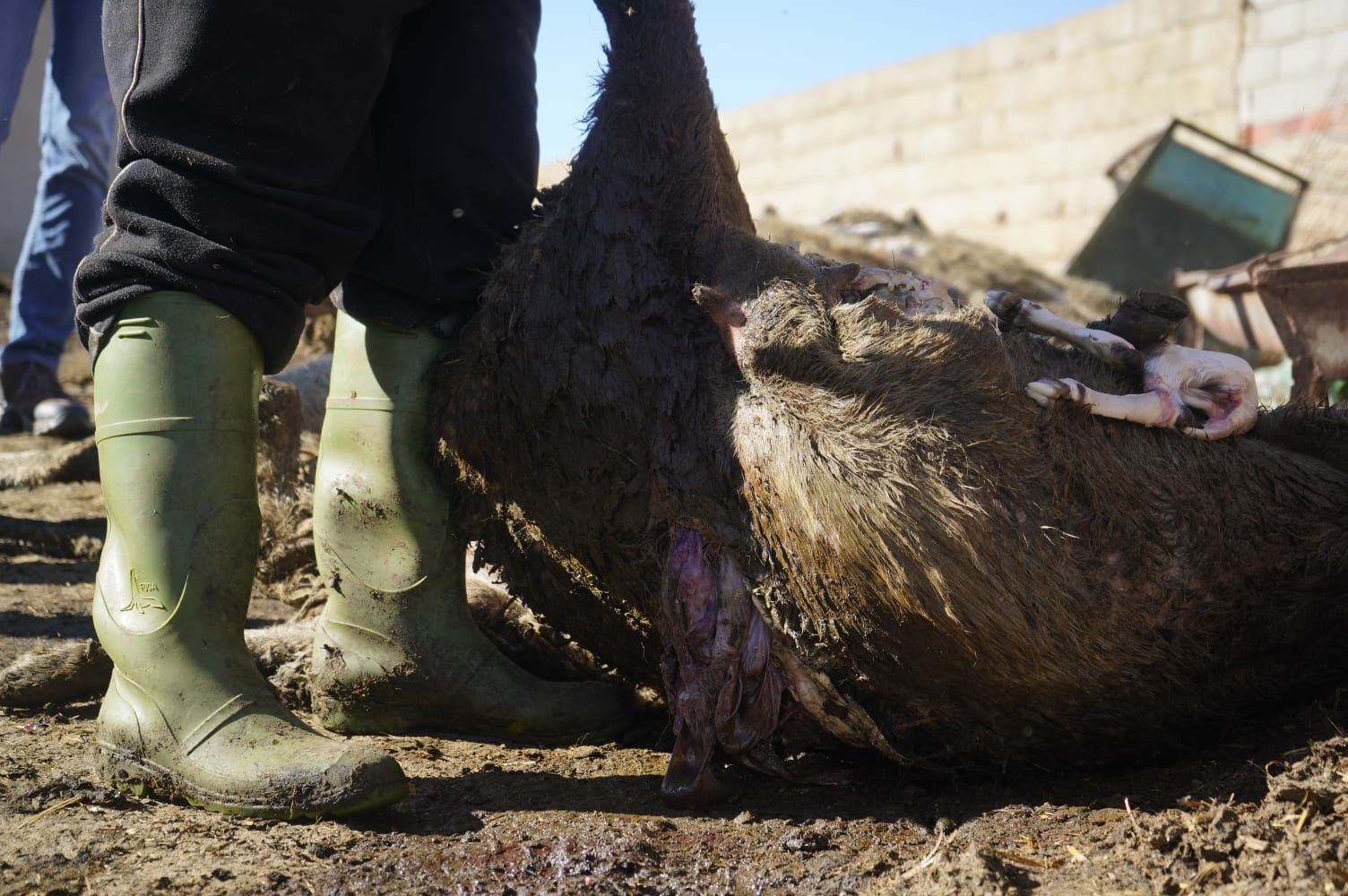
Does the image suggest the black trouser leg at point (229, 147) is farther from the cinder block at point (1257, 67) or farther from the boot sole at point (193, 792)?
the cinder block at point (1257, 67)

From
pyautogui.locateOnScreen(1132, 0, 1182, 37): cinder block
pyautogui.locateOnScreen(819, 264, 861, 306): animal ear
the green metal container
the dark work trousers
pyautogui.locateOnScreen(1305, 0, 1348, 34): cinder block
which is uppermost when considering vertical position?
pyautogui.locateOnScreen(1132, 0, 1182, 37): cinder block

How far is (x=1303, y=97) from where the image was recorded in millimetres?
8109

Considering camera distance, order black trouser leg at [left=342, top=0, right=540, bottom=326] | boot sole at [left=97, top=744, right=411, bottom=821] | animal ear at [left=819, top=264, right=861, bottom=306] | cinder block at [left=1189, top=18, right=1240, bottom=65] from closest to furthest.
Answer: boot sole at [left=97, top=744, right=411, bottom=821] → animal ear at [left=819, top=264, right=861, bottom=306] → black trouser leg at [left=342, top=0, right=540, bottom=326] → cinder block at [left=1189, top=18, right=1240, bottom=65]

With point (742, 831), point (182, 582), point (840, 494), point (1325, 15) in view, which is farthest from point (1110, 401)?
point (1325, 15)

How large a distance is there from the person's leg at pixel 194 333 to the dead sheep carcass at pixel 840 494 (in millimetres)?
368

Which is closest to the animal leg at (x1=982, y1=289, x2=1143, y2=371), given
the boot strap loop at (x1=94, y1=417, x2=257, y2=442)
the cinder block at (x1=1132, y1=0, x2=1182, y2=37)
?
the boot strap loop at (x1=94, y1=417, x2=257, y2=442)

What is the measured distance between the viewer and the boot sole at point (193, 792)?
1.45 metres

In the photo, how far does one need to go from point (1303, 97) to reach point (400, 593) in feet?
28.0

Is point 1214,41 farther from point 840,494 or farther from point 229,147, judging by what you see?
point 229,147

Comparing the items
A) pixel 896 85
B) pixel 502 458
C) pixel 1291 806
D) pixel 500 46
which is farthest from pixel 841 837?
pixel 896 85

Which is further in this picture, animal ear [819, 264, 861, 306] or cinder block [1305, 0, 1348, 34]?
cinder block [1305, 0, 1348, 34]

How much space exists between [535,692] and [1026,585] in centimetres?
84

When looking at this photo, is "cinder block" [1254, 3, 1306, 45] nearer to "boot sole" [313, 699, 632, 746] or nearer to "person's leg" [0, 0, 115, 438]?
"person's leg" [0, 0, 115, 438]

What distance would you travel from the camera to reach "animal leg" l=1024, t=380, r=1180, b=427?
4.98ft
